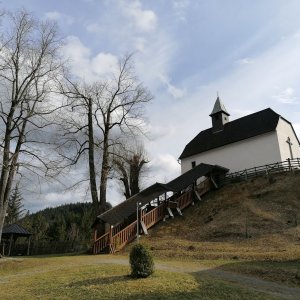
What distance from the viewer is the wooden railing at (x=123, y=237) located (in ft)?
70.7

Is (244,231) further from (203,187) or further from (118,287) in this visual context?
(118,287)

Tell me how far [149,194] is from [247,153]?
45.4ft

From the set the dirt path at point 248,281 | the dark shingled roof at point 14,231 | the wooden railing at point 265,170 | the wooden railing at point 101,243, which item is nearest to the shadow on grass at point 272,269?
the dirt path at point 248,281

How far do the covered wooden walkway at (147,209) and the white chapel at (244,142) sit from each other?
96.3 inches

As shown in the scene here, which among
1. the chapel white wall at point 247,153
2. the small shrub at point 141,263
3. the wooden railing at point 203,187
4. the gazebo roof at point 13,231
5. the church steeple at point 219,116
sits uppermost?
the church steeple at point 219,116

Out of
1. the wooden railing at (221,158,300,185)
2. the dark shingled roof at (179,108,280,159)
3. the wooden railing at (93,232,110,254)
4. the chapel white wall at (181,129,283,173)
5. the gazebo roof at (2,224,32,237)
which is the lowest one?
the wooden railing at (93,232,110,254)

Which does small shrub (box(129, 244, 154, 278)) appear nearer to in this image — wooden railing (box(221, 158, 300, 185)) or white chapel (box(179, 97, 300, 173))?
wooden railing (box(221, 158, 300, 185))

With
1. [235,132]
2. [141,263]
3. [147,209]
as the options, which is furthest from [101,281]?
[235,132]

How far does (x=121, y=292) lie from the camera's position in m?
9.69

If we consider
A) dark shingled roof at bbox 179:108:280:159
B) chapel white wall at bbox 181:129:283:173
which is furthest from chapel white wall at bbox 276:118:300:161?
dark shingled roof at bbox 179:108:280:159

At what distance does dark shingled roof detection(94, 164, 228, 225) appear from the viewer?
22.4 m

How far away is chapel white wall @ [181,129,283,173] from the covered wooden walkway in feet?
5.20

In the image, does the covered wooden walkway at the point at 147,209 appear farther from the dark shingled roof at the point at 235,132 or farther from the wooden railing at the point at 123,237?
the dark shingled roof at the point at 235,132

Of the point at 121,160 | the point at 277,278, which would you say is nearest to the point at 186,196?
the point at 121,160
